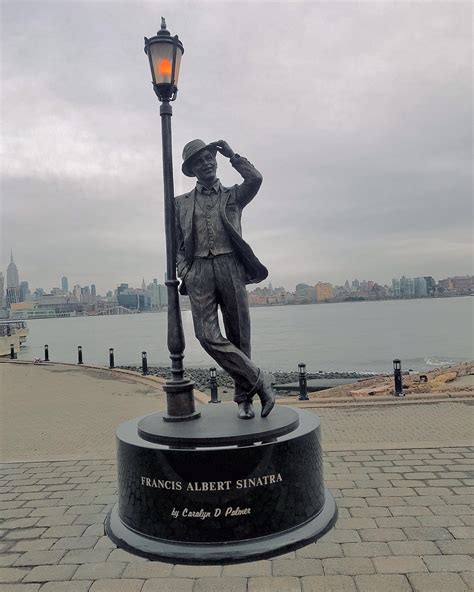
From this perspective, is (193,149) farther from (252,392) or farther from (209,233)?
(252,392)

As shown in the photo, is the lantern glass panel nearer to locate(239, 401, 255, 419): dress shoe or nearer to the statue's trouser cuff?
the statue's trouser cuff

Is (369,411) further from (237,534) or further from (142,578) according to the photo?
(142,578)

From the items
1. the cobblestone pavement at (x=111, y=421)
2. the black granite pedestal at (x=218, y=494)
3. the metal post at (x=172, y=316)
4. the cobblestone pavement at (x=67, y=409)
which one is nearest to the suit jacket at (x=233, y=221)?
the metal post at (x=172, y=316)

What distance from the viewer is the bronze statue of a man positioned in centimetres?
518

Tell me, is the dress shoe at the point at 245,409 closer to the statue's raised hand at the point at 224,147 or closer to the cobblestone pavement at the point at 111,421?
the statue's raised hand at the point at 224,147

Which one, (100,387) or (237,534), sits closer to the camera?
(237,534)

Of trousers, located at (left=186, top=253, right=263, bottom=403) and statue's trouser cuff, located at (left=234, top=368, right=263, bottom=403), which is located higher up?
trousers, located at (left=186, top=253, right=263, bottom=403)

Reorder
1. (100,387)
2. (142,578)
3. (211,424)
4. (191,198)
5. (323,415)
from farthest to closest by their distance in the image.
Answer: (100,387) → (323,415) → (191,198) → (211,424) → (142,578)

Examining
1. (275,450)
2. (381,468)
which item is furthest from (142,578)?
(381,468)

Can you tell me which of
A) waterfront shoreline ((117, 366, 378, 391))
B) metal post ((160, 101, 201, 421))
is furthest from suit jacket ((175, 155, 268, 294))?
waterfront shoreline ((117, 366, 378, 391))

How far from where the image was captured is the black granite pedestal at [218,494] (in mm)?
4328

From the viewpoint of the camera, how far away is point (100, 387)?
1583 centimetres

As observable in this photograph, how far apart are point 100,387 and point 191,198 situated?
11.7 m

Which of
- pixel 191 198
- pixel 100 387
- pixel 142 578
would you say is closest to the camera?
pixel 142 578
